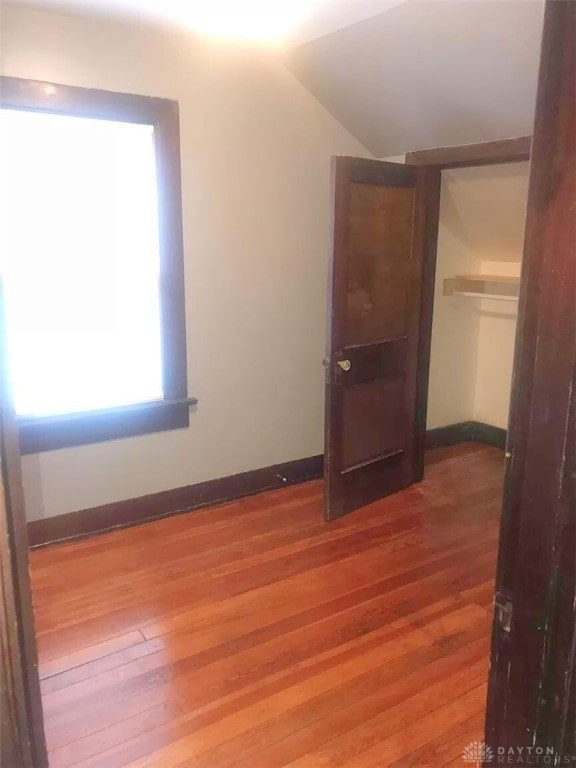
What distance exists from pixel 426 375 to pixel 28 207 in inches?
91.4

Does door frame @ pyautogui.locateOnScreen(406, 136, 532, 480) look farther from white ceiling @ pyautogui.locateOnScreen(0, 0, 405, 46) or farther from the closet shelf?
white ceiling @ pyautogui.locateOnScreen(0, 0, 405, 46)

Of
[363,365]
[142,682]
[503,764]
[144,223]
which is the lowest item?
[142,682]

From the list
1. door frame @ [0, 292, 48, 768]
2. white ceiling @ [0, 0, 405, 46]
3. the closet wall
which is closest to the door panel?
the closet wall

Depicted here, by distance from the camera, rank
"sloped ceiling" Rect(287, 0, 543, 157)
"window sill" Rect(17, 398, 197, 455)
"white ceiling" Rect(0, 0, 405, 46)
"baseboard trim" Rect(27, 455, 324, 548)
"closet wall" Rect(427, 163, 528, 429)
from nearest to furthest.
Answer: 1. "sloped ceiling" Rect(287, 0, 543, 157)
2. "white ceiling" Rect(0, 0, 405, 46)
3. "window sill" Rect(17, 398, 197, 455)
4. "baseboard trim" Rect(27, 455, 324, 548)
5. "closet wall" Rect(427, 163, 528, 429)

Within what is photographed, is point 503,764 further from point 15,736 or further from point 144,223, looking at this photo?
point 144,223

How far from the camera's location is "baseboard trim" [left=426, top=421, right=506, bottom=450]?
4395 mm

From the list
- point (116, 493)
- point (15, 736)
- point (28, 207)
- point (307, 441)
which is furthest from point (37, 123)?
point (15, 736)

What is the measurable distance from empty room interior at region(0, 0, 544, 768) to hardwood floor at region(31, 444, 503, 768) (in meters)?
0.01

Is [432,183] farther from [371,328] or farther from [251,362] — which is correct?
[251,362]

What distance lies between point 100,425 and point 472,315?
2.66 m

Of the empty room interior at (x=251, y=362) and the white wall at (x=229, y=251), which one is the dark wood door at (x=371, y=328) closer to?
the empty room interior at (x=251, y=362)

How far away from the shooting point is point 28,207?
2818mm

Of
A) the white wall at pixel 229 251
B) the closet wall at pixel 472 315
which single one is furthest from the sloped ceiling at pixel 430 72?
the closet wall at pixel 472 315

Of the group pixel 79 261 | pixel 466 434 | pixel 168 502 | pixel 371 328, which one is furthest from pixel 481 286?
pixel 79 261
